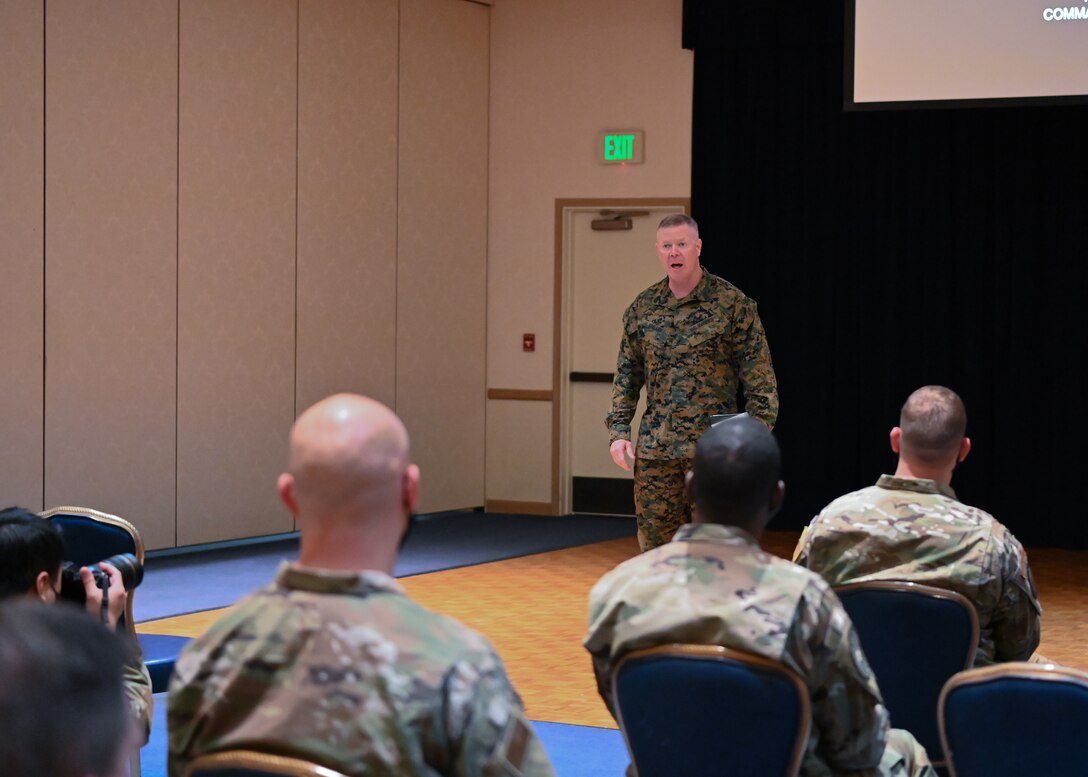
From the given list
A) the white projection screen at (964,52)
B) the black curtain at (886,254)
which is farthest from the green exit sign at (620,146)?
the white projection screen at (964,52)

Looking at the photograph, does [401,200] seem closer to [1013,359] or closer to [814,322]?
[814,322]

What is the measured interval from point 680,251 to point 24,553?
3026 millimetres

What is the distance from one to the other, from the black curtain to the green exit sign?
0.41 m

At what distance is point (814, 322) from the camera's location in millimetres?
9172

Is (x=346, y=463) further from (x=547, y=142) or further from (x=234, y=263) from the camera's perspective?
(x=547, y=142)

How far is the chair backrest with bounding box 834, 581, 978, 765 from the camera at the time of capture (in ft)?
9.15

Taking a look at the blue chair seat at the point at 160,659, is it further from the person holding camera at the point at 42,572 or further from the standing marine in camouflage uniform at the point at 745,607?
the standing marine in camouflage uniform at the point at 745,607

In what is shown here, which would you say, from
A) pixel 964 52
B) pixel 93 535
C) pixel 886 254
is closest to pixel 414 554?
pixel 886 254

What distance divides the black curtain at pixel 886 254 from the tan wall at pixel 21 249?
4.09 m

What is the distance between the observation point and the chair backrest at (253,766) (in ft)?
5.03

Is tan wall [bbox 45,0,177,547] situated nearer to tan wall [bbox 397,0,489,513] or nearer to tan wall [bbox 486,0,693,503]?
tan wall [bbox 397,0,489,513]

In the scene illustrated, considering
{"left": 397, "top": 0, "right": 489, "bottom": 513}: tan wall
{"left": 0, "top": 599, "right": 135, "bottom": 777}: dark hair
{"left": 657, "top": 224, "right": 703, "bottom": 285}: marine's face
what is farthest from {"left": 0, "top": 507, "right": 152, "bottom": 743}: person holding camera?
{"left": 397, "top": 0, "right": 489, "bottom": 513}: tan wall

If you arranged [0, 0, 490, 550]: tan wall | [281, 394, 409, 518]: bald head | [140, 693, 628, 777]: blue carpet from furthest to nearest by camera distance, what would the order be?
[0, 0, 490, 550]: tan wall
[140, 693, 628, 777]: blue carpet
[281, 394, 409, 518]: bald head

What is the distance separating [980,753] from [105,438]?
249 inches
